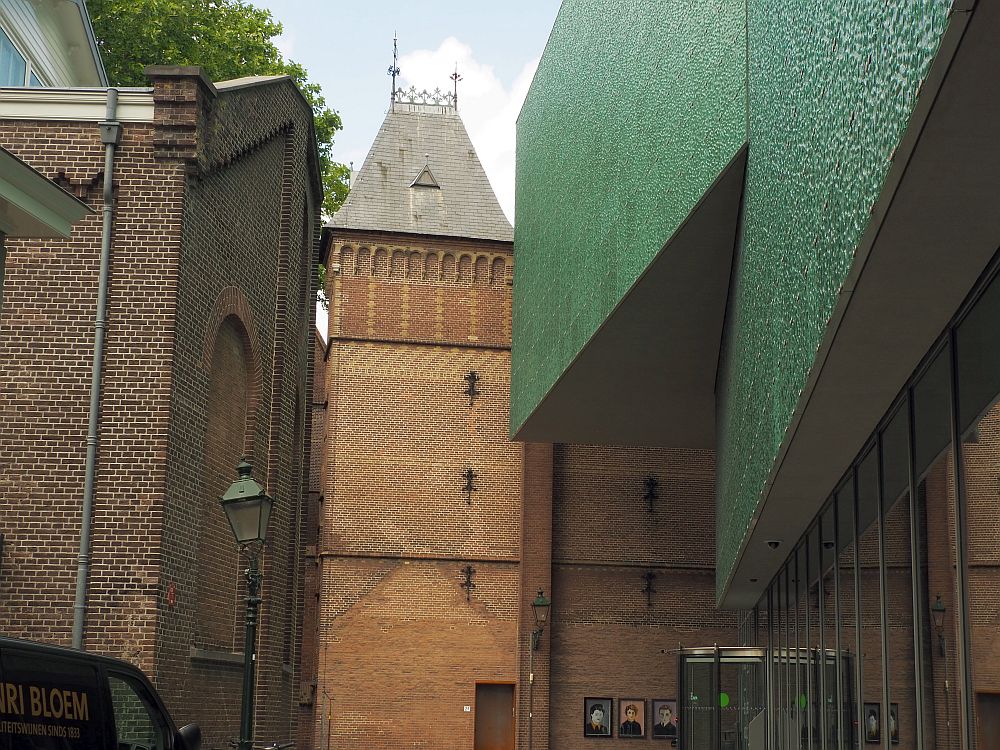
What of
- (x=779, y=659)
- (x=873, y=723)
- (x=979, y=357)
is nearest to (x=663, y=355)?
(x=779, y=659)

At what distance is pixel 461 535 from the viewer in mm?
28016

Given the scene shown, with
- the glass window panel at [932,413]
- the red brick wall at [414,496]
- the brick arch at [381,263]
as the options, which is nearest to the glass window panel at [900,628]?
the glass window panel at [932,413]

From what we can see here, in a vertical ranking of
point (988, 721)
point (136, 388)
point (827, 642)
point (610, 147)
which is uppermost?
point (610, 147)

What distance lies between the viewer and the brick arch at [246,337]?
15546 millimetres

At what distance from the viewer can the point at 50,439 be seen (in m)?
13.9

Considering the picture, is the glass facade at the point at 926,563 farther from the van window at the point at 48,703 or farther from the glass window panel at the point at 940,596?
the van window at the point at 48,703

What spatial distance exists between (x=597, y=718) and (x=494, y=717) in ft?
6.97

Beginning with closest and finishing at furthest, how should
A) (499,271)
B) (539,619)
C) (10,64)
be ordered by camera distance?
(10,64)
(539,619)
(499,271)

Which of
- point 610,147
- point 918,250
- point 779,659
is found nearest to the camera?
point 918,250

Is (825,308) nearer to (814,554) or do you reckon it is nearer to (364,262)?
(814,554)

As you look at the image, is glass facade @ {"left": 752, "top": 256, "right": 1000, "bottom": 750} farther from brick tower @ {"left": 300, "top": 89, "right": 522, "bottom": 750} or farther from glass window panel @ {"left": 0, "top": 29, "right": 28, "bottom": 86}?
brick tower @ {"left": 300, "top": 89, "right": 522, "bottom": 750}

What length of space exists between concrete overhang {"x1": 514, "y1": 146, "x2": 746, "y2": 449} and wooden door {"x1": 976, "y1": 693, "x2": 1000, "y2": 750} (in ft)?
18.1

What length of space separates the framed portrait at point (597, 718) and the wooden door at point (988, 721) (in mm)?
23728

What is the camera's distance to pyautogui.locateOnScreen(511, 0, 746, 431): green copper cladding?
10305 millimetres
